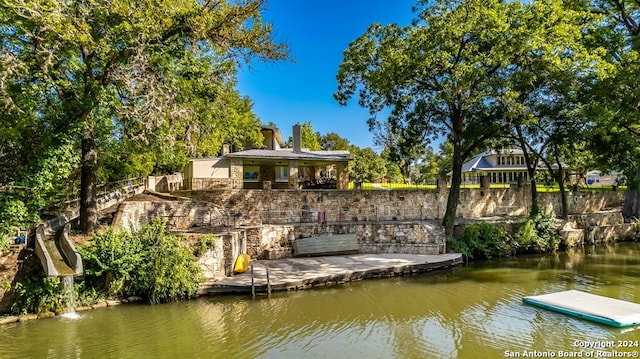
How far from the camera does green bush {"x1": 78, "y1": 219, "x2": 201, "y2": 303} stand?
11.1 metres

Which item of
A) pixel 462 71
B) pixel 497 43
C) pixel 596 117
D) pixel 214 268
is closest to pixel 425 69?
pixel 462 71

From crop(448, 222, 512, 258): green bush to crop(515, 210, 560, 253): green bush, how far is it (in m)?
0.83

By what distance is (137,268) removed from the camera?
11453mm

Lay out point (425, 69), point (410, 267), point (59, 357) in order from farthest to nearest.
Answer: point (425, 69)
point (410, 267)
point (59, 357)

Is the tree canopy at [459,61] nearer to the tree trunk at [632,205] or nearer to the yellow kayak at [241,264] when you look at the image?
the yellow kayak at [241,264]

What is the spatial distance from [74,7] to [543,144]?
22835mm

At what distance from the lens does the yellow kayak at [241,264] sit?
1392cm

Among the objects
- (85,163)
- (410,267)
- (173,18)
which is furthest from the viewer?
(410,267)

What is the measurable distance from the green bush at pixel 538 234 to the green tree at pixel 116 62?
51.7 ft

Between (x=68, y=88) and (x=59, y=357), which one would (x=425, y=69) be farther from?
(x=59, y=357)

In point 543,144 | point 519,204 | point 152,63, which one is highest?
point 152,63

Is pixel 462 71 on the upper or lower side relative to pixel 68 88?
upper

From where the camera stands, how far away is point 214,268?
13359mm

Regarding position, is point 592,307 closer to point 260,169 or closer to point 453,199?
point 453,199
